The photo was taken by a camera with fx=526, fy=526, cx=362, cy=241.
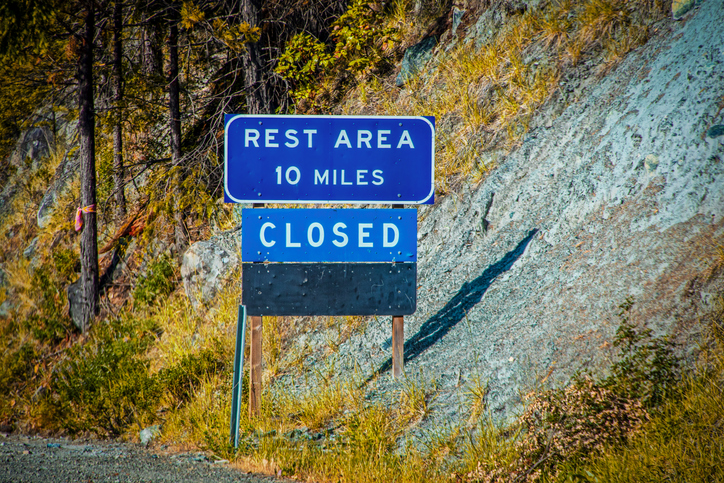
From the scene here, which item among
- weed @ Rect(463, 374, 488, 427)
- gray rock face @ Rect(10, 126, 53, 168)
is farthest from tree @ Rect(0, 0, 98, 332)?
gray rock face @ Rect(10, 126, 53, 168)

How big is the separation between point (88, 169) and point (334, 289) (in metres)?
6.80

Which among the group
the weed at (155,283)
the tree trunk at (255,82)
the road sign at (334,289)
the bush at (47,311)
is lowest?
the bush at (47,311)

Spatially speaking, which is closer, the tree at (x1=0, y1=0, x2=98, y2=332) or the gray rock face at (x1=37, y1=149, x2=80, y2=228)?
the tree at (x1=0, y1=0, x2=98, y2=332)

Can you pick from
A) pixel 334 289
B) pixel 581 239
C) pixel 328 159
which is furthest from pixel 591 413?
pixel 328 159

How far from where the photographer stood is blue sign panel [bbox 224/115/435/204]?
16.5ft

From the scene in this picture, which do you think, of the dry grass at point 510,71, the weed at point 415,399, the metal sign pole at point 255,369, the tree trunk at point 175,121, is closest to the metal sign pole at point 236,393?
the metal sign pole at point 255,369

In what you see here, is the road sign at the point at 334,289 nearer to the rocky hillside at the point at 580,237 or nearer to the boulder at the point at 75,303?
the rocky hillside at the point at 580,237

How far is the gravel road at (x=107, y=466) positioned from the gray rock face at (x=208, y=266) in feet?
10.0

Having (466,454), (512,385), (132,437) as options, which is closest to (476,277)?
(512,385)

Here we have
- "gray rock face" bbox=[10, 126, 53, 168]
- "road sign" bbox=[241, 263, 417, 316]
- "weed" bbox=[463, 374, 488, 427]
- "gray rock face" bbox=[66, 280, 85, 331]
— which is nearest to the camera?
"weed" bbox=[463, 374, 488, 427]

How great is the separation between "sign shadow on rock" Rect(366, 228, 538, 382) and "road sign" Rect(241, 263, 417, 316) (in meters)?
0.59

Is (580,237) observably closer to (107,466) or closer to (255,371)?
(255,371)

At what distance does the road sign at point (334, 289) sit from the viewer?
514cm

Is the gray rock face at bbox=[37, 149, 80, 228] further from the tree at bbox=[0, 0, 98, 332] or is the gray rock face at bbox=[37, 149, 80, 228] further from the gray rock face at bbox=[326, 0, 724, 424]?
the gray rock face at bbox=[326, 0, 724, 424]
